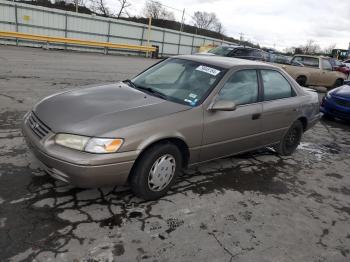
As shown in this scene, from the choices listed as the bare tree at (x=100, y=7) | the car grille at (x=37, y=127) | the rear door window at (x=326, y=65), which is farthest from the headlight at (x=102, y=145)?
the bare tree at (x=100, y=7)

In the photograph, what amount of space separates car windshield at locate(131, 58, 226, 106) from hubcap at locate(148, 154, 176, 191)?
716 mm

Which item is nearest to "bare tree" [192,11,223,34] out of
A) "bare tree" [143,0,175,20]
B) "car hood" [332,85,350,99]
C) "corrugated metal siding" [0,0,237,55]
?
"bare tree" [143,0,175,20]

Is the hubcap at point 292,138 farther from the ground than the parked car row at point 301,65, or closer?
closer

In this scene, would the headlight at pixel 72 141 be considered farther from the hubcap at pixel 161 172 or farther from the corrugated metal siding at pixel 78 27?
the corrugated metal siding at pixel 78 27

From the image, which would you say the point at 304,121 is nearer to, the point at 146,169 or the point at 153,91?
the point at 153,91

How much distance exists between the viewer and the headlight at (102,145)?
3087 millimetres

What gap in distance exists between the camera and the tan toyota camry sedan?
3143mm

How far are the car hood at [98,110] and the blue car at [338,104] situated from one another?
6347mm

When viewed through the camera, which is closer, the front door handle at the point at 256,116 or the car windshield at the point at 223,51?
the front door handle at the point at 256,116

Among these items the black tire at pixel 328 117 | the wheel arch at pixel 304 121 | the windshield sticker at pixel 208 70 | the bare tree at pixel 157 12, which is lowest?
the black tire at pixel 328 117

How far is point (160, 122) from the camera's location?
3.45m

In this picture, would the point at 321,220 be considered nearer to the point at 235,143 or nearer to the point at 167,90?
the point at 235,143

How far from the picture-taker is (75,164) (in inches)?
120

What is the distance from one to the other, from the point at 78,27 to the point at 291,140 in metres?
22.1
